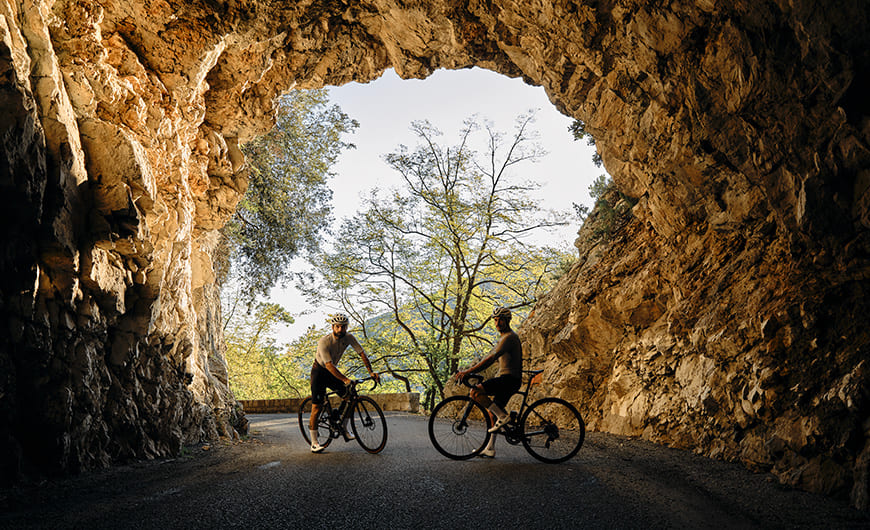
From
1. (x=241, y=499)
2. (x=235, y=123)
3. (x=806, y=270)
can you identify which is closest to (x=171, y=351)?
(x=241, y=499)

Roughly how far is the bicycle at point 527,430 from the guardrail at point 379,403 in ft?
45.0

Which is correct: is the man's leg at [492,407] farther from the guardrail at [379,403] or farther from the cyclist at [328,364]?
the guardrail at [379,403]

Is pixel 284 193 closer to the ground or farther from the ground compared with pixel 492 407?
farther from the ground

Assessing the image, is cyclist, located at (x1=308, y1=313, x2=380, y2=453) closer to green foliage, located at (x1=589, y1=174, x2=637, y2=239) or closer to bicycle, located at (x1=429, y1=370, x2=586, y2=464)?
bicycle, located at (x1=429, y1=370, x2=586, y2=464)

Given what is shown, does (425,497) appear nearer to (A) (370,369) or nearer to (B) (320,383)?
(A) (370,369)

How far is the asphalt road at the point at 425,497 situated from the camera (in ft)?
11.3

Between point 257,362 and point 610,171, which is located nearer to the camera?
point 610,171

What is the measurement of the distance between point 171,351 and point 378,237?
49.7ft

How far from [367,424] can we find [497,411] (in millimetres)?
2135

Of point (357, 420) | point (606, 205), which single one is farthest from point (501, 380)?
point (606, 205)

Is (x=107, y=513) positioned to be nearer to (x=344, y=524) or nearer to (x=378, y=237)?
(x=344, y=524)

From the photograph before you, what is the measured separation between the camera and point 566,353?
12.0 meters

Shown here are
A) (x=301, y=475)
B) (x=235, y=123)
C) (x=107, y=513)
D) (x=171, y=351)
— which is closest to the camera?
(x=107, y=513)

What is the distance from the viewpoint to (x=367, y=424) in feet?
23.6
